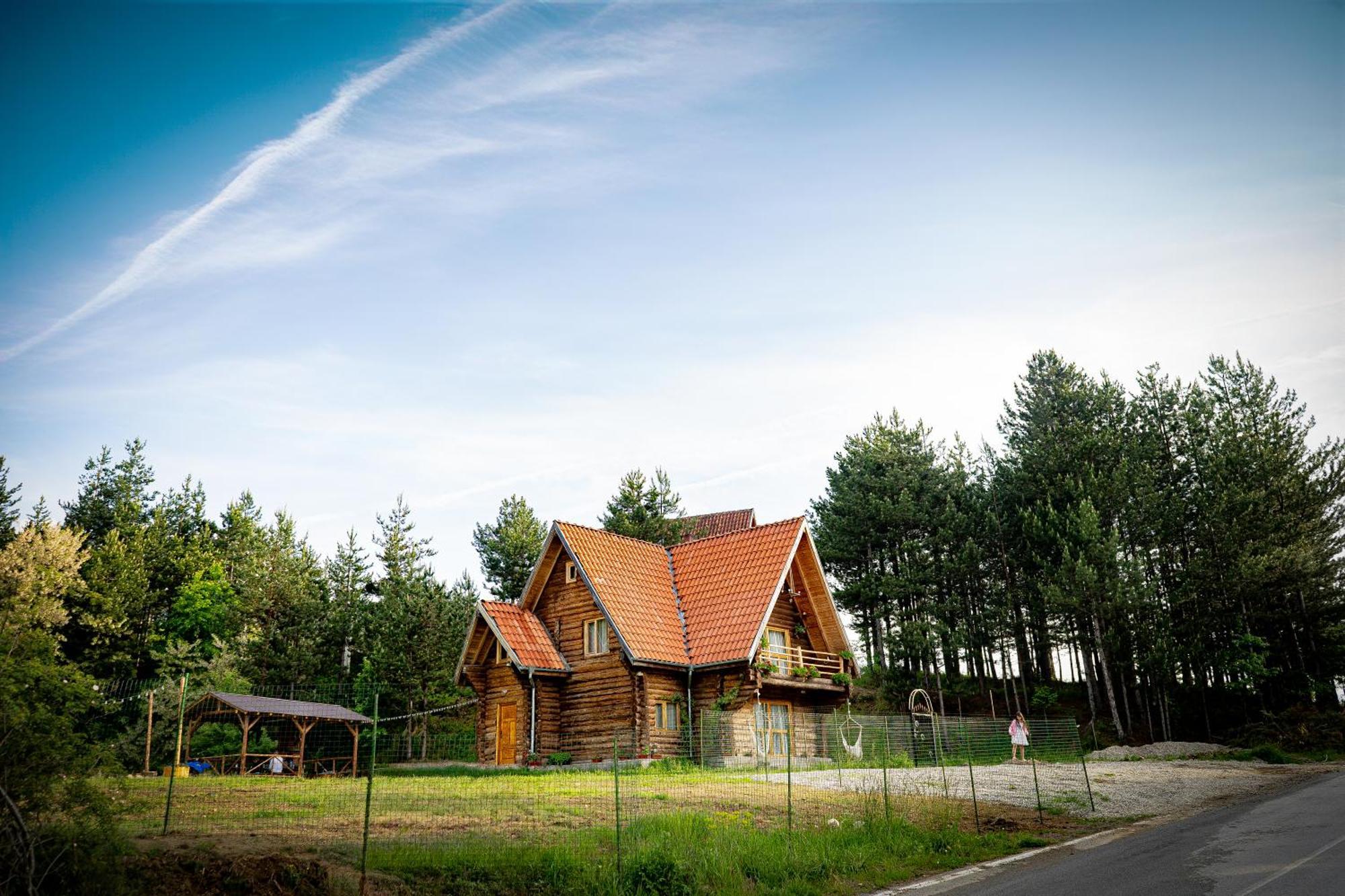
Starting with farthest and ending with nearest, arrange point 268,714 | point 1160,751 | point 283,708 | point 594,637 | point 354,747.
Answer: point 1160,751
point 354,747
point 594,637
point 283,708
point 268,714

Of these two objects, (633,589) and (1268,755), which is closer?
(633,589)

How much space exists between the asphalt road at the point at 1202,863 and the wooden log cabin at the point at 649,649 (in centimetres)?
1425

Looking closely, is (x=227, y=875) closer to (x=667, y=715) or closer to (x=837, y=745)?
(x=837, y=745)

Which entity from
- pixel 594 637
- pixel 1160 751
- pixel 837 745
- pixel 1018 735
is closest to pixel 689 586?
pixel 594 637

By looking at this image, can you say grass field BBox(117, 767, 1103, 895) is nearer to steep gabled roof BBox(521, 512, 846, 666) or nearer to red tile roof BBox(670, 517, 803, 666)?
steep gabled roof BBox(521, 512, 846, 666)

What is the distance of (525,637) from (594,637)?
2.41 m

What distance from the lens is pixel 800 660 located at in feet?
106

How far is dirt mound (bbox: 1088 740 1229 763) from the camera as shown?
110 feet

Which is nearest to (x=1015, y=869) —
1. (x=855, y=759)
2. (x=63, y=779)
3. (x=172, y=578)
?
(x=855, y=759)

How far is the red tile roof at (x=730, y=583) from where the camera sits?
30391 millimetres

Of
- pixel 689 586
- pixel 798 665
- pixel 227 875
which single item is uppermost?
pixel 689 586

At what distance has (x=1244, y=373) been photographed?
4519 cm

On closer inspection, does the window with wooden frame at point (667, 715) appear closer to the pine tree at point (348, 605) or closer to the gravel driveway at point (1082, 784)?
the gravel driveway at point (1082, 784)

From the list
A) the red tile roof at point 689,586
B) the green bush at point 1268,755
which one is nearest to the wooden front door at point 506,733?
the red tile roof at point 689,586
